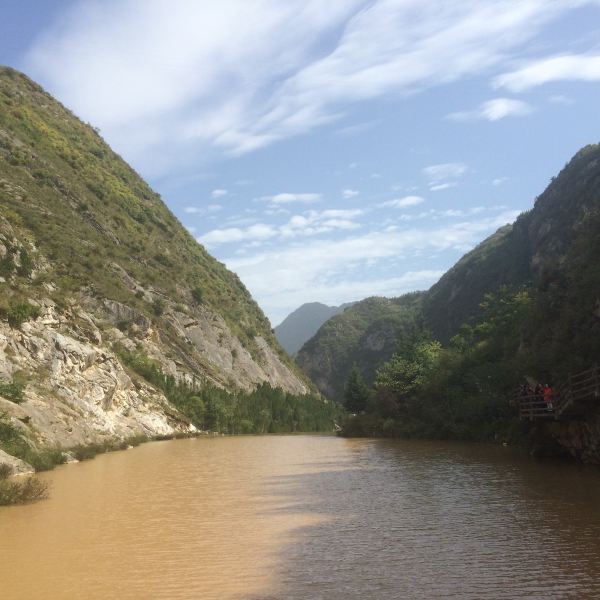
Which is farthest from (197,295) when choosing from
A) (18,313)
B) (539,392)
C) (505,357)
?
(539,392)

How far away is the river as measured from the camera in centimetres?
1070

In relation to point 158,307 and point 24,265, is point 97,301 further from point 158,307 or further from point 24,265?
point 24,265

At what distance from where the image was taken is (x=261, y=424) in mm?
90188

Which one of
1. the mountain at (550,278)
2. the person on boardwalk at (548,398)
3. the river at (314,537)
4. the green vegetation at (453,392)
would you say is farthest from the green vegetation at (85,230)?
the mountain at (550,278)

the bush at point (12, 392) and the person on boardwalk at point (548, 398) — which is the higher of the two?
the bush at point (12, 392)

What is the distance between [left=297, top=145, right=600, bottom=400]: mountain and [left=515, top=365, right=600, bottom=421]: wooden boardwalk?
5.62 ft

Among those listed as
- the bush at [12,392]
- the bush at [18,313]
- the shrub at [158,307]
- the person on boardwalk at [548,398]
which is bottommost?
the person on boardwalk at [548,398]

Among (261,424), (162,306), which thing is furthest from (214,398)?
(162,306)

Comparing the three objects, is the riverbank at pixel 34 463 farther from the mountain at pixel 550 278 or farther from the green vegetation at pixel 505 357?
the mountain at pixel 550 278

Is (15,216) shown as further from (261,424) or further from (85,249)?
(261,424)

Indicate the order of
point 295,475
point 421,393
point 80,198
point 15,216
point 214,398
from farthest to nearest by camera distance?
point 80,198
point 214,398
point 15,216
point 421,393
point 295,475

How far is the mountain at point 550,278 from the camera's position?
1189 inches

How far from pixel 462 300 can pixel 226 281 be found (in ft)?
190

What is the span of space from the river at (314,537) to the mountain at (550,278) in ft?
23.7
